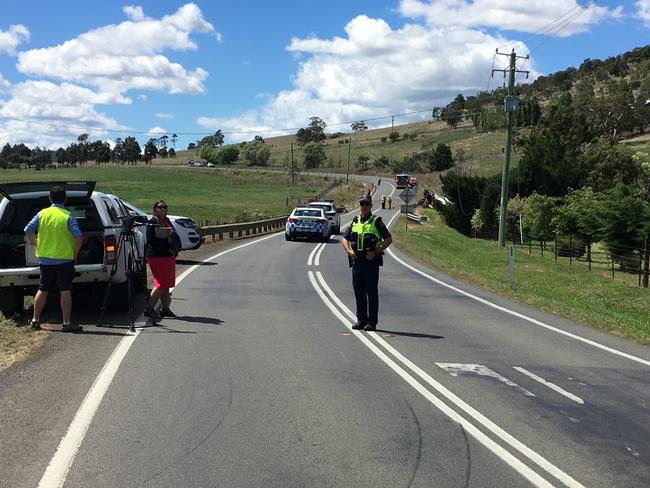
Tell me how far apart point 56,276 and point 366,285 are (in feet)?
14.0

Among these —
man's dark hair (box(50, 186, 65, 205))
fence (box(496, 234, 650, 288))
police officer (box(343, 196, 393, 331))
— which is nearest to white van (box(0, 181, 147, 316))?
man's dark hair (box(50, 186, 65, 205))

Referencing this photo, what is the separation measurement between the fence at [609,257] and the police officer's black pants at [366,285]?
1690 cm

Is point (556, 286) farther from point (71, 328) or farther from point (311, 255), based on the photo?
point (71, 328)

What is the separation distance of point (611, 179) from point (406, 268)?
45.4 m

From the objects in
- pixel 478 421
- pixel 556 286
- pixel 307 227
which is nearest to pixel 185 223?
pixel 307 227

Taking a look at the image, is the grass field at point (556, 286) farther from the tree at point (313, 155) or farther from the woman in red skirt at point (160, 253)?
the tree at point (313, 155)

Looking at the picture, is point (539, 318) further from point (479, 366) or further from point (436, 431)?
point (436, 431)

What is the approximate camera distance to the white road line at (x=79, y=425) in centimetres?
443

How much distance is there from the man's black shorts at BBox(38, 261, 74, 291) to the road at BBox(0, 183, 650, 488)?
1118 mm

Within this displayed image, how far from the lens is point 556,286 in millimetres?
23484

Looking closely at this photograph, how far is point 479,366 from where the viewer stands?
8.10 metres

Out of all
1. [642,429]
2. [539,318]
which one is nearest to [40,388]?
[642,429]

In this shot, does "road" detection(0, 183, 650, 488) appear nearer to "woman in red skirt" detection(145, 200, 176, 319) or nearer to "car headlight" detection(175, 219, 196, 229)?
"woman in red skirt" detection(145, 200, 176, 319)

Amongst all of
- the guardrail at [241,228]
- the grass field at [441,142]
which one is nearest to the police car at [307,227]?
the guardrail at [241,228]
